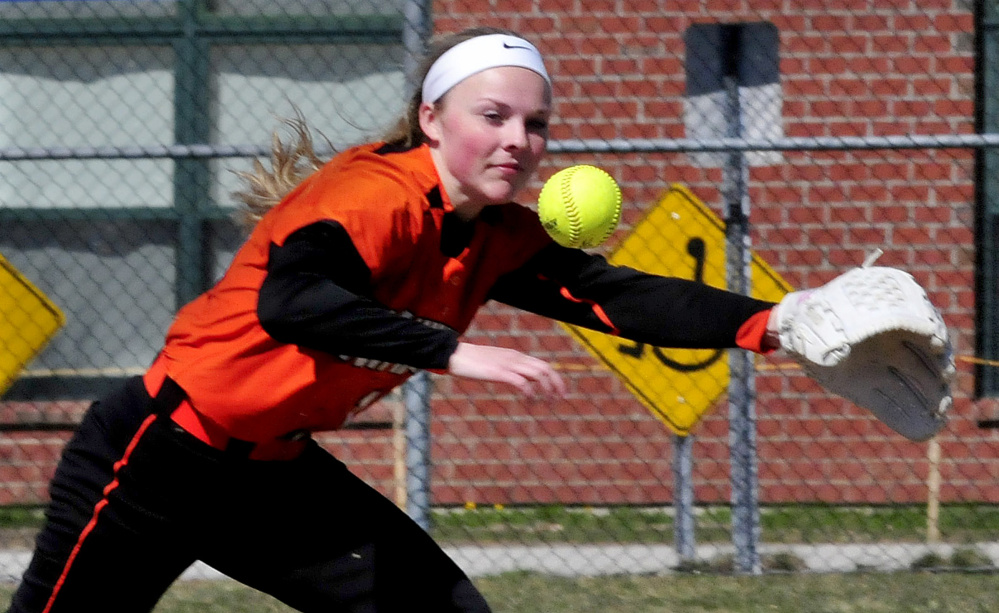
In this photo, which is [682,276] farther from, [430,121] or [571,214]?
[430,121]

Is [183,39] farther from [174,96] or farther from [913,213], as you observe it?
[913,213]

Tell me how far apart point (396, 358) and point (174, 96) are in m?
4.92

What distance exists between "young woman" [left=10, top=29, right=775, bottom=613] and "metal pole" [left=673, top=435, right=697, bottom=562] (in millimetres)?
2826

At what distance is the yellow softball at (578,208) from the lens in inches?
125

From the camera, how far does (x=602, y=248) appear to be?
629cm

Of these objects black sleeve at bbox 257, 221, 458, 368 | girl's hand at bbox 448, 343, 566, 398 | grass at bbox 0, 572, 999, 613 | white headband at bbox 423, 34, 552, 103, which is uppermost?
white headband at bbox 423, 34, 552, 103

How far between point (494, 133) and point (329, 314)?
1.85 feet

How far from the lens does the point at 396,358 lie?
8.20 ft

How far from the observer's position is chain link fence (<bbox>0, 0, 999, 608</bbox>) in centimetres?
665

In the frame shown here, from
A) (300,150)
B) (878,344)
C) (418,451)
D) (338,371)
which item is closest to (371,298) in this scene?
(338,371)

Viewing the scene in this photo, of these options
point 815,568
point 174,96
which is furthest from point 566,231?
point 174,96

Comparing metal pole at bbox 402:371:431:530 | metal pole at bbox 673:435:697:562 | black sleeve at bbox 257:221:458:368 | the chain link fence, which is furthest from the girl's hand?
the chain link fence

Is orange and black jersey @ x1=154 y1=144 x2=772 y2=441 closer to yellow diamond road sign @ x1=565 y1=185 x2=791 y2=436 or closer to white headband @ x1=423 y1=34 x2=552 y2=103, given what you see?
white headband @ x1=423 y1=34 x2=552 y2=103

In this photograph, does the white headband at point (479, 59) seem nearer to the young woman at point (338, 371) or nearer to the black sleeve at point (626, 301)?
the young woman at point (338, 371)
